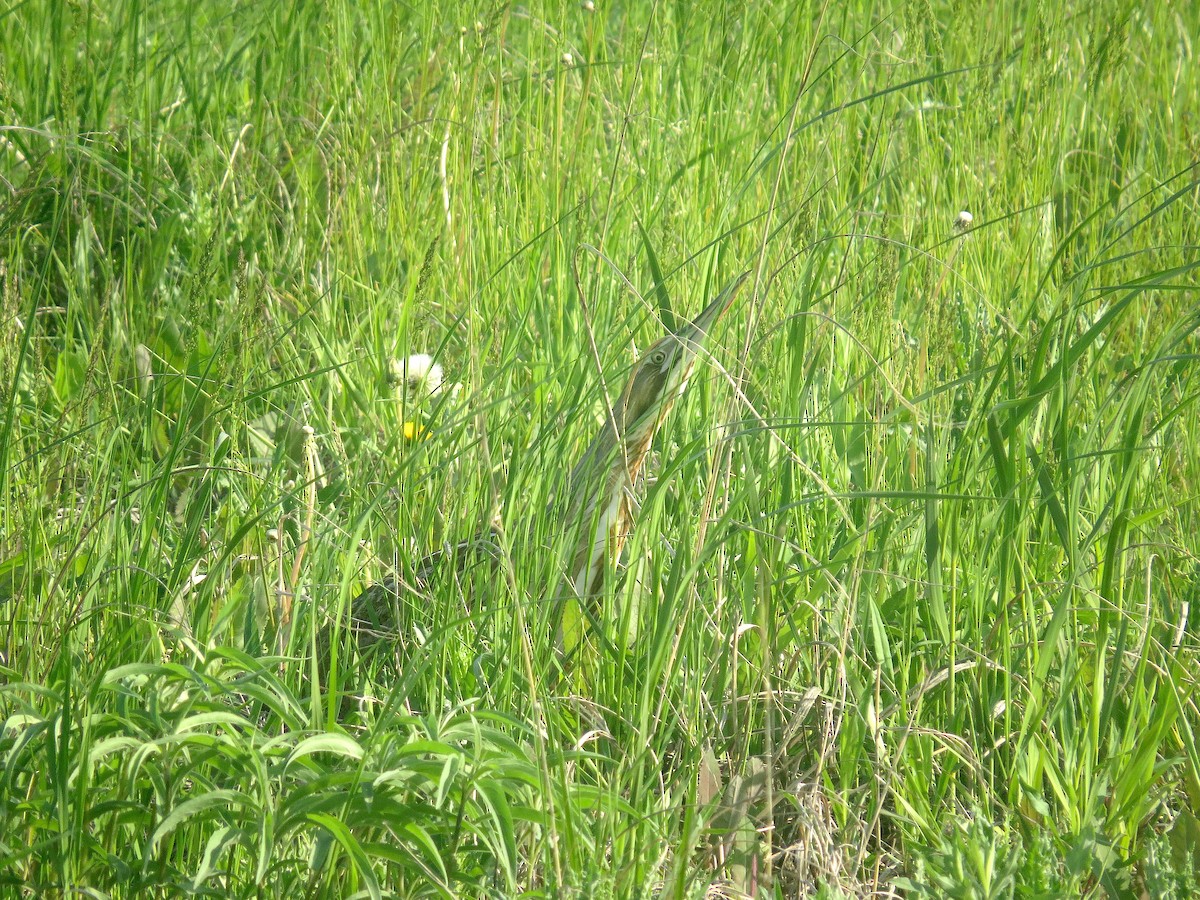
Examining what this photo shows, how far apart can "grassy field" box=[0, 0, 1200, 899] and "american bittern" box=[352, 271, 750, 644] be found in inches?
2.0

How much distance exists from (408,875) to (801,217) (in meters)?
1.08

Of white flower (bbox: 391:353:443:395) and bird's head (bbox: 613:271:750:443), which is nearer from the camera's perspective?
bird's head (bbox: 613:271:750:443)

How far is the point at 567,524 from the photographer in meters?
1.95

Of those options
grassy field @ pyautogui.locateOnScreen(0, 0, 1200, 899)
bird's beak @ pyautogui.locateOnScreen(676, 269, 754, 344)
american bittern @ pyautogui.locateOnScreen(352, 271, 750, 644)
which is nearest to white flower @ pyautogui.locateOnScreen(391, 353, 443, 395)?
grassy field @ pyautogui.locateOnScreen(0, 0, 1200, 899)

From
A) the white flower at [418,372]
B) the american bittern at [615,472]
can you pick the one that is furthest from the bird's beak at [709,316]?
the white flower at [418,372]

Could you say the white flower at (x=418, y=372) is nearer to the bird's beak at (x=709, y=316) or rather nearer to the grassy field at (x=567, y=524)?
the grassy field at (x=567, y=524)

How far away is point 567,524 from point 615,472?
0.14 meters

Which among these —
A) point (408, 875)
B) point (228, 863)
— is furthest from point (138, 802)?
point (408, 875)

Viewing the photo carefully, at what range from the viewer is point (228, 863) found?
1.38 m

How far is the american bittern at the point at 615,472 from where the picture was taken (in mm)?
1920

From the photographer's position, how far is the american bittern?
192cm

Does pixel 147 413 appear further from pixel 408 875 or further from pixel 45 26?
pixel 45 26

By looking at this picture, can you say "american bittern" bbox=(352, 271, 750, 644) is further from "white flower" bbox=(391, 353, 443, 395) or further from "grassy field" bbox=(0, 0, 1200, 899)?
"white flower" bbox=(391, 353, 443, 395)

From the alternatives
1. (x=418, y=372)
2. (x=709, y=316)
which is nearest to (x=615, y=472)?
(x=709, y=316)
